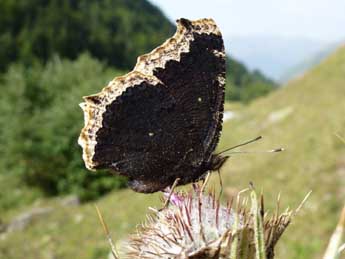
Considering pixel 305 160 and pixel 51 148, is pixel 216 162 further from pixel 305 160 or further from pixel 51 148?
pixel 51 148

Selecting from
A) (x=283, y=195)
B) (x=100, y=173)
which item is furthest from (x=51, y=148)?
(x=283, y=195)

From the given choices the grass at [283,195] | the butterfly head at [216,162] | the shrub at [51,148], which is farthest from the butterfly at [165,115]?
the shrub at [51,148]

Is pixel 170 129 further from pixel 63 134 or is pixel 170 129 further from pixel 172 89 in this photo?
pixel 63 134

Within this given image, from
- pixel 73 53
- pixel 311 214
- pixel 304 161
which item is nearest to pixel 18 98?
pixel 304 161

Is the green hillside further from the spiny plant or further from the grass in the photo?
the spiny plant

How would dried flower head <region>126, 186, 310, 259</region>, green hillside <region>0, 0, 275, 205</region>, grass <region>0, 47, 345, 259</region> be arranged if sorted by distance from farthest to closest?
green hillside <region>0, 0, 275, 205</region> < grass <region>0, 47, 345, 259</region> < dried flower head <region>126, 186, 310, 259</region>

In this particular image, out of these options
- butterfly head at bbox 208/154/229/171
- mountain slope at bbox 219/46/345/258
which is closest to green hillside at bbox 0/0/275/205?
mountain slope at bbox 219/46/345/258

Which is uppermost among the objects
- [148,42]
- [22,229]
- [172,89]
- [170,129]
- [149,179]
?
[172,89]
